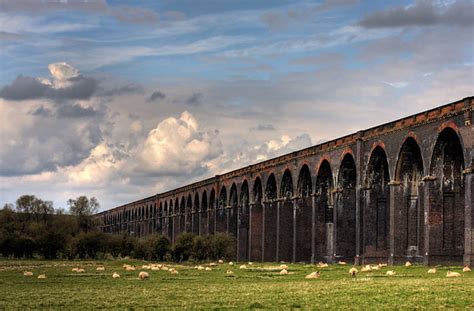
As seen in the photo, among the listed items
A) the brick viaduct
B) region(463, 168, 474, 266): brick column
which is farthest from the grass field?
the brick viaduct

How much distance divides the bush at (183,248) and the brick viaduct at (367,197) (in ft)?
16.8

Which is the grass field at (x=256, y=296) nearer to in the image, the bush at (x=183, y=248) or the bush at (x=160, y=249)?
the bush at (x=183, y=248)

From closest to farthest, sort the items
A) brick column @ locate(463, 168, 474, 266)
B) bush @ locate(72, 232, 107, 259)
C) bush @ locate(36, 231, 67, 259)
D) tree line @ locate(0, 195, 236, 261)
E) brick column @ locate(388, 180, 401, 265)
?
brick column @ locate(463, 168, 474, 266) < brick column @ locate(388, 180, 401, 265) < tree line @ locate(0, 195, 236, 261) < bush @ locate(36, 231, 67, 259) < bush @ locate(72, 232, 107, 259)

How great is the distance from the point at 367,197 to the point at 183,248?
80.9 ft

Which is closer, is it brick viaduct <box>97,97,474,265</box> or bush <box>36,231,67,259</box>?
brick viaduct <box>97,97,474,265</box>

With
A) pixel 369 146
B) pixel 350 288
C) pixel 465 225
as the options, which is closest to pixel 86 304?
pixel 350 288

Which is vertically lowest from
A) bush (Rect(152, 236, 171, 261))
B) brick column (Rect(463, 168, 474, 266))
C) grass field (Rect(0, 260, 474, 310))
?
bush (Rect(152, 236, 171, 261))

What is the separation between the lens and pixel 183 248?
65.1 m

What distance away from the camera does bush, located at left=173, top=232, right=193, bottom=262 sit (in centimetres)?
6475

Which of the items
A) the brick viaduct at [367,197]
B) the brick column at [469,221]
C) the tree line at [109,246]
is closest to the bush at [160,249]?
the tree line at [109,246]

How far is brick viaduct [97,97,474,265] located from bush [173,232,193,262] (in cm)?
513

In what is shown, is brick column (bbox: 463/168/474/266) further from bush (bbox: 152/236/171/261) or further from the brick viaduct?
bush (bbox: 152/236/171/261)

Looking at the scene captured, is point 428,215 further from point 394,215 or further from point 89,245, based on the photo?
point 89,245

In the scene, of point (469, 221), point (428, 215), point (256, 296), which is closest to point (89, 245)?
point (428, 215)
